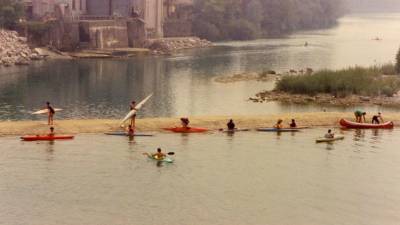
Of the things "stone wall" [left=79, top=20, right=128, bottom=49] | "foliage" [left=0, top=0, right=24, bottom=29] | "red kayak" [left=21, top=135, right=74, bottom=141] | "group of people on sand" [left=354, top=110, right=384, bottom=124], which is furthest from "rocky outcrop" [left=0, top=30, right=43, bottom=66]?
"group of people on sand" [left=354, top=110, right=384, bottom=124]

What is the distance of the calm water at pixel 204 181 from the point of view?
111ft

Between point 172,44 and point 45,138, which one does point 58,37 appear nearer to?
point 172,44

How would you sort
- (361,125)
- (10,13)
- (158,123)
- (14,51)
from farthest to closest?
(10,13) < (14,51) < (361,125) < (158,123)

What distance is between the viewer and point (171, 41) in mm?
136250

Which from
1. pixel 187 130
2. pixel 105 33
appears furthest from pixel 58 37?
pixel 187 130

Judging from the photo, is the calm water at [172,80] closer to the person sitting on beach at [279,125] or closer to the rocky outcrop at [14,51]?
the rocky outcrop at [14,51]

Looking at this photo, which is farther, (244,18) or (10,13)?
(244,18)

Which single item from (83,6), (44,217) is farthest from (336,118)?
(83,6)

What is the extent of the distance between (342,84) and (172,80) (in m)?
23.8

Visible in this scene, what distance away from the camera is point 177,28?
150 metres

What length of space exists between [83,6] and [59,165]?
3621 inches

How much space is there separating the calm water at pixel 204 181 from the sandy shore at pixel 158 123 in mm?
1846

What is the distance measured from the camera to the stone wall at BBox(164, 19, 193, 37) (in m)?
148

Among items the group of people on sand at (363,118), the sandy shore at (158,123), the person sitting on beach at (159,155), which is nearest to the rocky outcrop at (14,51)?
the sandy shore at (158,123)
